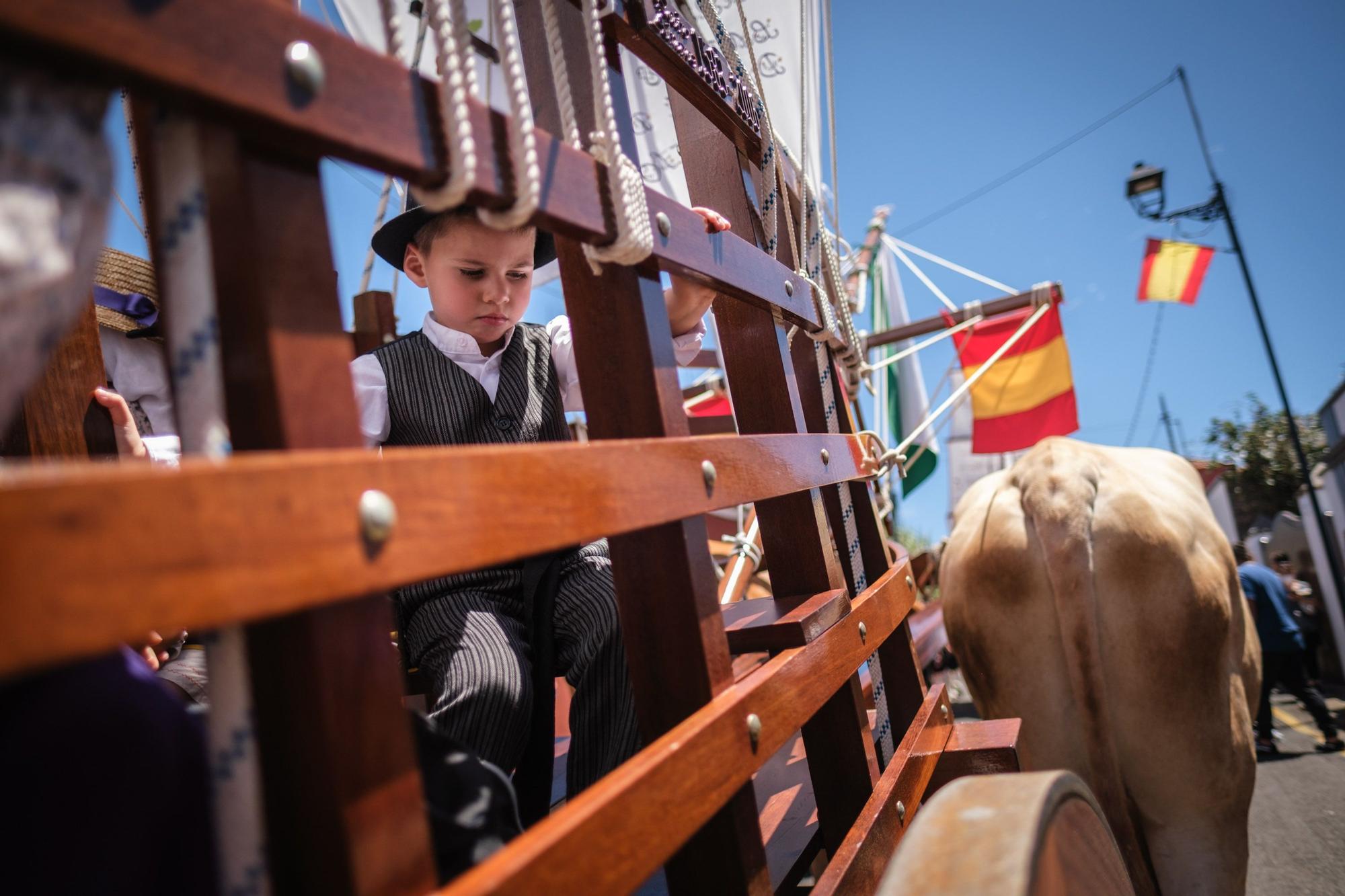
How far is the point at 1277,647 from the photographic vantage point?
702cm

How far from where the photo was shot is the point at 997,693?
9.01 ft

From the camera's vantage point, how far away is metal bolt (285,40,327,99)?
594 mm

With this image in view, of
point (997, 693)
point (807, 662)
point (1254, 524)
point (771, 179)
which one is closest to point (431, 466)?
point (807, 662)

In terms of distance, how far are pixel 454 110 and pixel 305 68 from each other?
0.15 m

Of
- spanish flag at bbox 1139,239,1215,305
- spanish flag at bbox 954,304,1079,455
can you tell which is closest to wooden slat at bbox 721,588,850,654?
spanish flag at bbox 954,304,1079,455

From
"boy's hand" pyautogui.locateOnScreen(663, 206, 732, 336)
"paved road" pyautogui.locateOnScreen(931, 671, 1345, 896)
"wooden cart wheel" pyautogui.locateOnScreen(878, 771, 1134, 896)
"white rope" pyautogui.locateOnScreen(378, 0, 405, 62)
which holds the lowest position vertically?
"paved road" pyautogui.locateOnScreen(931, 671, 1345, 896)

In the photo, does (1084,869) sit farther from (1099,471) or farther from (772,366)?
(1099,471)

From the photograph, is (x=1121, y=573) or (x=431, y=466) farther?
(x=1121, y=573)

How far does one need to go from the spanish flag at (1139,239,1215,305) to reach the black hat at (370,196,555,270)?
35.4ft

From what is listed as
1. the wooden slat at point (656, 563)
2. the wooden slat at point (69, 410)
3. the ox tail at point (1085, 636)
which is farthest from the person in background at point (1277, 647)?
the wooden slat at point (69, 410)

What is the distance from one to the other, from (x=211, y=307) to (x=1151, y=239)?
1226 centimetres

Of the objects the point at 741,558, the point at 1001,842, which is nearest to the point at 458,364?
the point at 1001,842

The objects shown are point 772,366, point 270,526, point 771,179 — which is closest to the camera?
point 270,526

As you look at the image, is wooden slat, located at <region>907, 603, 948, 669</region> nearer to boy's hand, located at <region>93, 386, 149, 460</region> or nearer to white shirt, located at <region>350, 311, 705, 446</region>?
white shirt, located at <region>350, 311, 705, 446</region>
